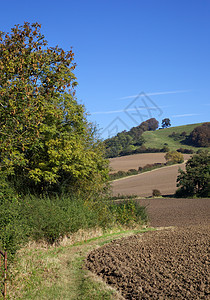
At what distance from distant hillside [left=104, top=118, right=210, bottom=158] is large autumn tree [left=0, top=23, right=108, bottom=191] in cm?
6727

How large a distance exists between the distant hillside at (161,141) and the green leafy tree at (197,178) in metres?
50.7

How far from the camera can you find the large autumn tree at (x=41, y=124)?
10.6 m

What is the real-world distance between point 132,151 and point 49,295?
8460cm

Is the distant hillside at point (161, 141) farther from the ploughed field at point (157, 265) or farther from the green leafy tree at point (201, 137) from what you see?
the ploughed field at point (157, 265)

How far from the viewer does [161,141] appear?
102812 millimetres

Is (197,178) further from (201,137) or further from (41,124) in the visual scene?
(201,137)

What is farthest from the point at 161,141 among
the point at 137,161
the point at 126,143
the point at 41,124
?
the point at 41,124

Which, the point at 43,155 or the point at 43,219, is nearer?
the point at 43,219

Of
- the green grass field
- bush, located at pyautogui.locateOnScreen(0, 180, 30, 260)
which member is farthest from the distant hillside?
bush, located at pyautogui.locateOnScreen(0, 180, 30, 260)

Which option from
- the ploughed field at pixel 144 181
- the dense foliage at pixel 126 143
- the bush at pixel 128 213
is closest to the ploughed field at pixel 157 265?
the bush at pixel 128 213

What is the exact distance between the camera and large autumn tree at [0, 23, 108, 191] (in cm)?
1055

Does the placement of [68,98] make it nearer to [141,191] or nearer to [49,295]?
[49,295]

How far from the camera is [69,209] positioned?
11539mm

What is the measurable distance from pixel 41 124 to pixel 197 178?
22584mm
